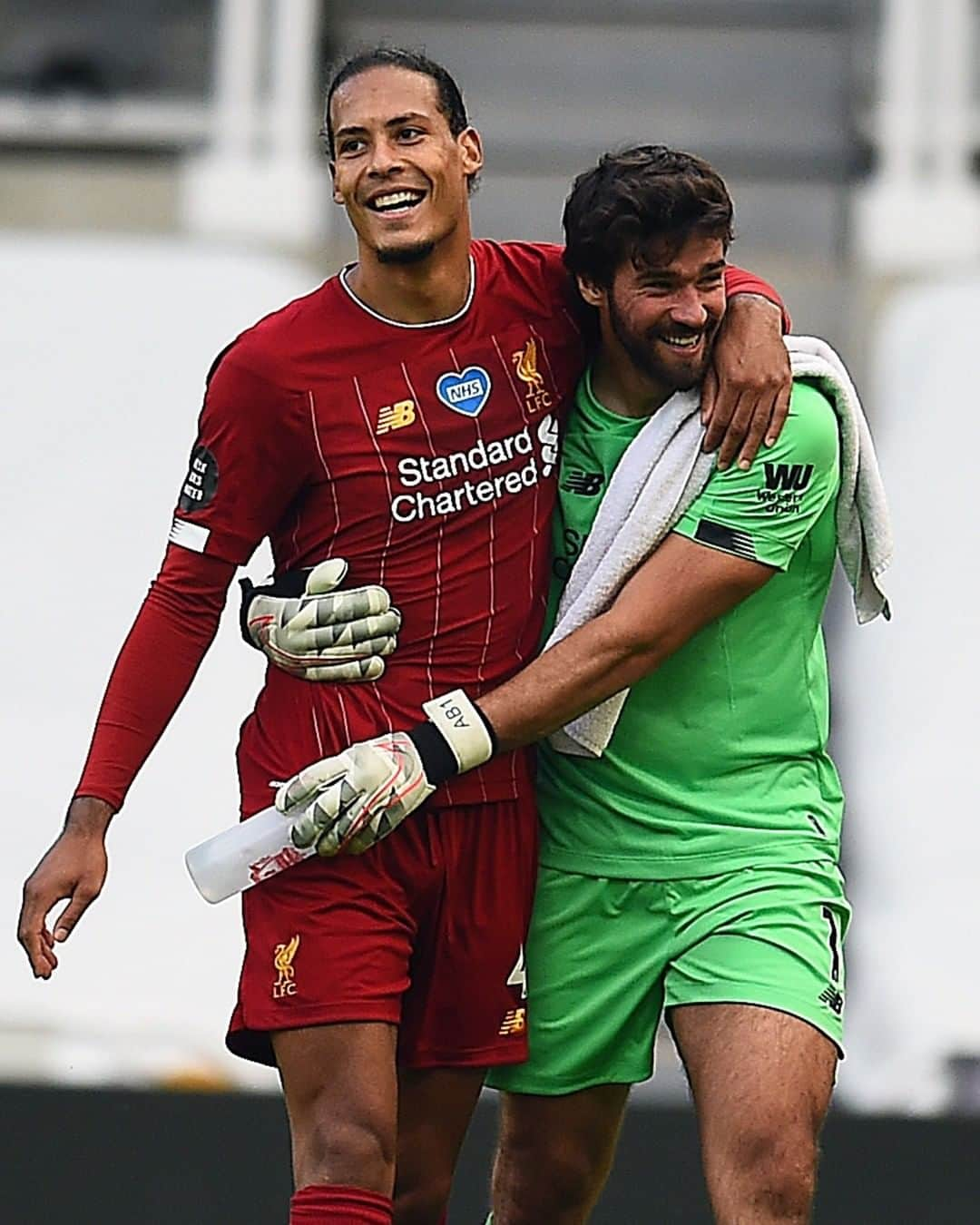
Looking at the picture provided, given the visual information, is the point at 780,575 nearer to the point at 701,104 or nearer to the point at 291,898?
the point at 291,898

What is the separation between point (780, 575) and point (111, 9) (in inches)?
158

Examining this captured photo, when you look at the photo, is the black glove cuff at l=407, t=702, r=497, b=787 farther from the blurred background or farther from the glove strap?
the blurred background

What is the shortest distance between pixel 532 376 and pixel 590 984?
2.42 ft

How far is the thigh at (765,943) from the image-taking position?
105 inches

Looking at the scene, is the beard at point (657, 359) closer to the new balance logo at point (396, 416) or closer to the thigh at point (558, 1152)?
the new balance logo at point (396, 416)

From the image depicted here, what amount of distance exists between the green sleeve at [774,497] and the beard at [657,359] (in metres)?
0.11

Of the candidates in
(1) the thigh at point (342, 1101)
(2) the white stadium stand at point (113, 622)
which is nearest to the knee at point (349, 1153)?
(1) the thigh at point (342, 1101)

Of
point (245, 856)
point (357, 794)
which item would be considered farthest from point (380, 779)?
point (245, 856)

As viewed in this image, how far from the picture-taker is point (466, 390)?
275 centimetres

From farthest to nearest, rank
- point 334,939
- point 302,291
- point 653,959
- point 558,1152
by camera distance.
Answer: point 302,291, point 558,1152, point 653,959, point 334,939

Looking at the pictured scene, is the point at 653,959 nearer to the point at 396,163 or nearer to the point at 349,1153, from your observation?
the point at 349,1153

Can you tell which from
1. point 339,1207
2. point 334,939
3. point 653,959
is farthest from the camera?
point 653,959

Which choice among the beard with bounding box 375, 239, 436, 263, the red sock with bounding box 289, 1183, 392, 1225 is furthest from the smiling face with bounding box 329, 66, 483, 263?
the red sock with bounding box 289, 1183, 392, 1225

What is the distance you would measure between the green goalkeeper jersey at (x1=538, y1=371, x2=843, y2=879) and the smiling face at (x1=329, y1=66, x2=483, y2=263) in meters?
0.30
